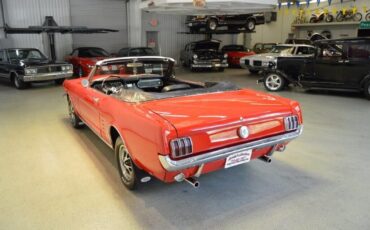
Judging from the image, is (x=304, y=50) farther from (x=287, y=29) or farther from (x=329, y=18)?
(x=287, y=29)

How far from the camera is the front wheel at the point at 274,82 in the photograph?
8.61 meters

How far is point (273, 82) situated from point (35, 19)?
36.3 feet

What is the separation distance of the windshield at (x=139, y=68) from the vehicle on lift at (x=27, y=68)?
19.2ft

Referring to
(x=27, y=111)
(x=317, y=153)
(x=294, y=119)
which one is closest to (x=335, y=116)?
(x=317, y=153)

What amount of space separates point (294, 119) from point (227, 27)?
1342cm

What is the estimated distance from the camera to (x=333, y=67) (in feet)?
24.8

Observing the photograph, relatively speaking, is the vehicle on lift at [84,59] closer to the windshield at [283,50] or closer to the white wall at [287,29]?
the windshield at [283,50]

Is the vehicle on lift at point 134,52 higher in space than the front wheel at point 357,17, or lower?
lower

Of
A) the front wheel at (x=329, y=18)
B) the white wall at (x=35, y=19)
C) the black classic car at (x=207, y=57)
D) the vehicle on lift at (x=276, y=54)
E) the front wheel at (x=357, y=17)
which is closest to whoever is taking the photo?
the vehicle on lift at (x=276, y=54)

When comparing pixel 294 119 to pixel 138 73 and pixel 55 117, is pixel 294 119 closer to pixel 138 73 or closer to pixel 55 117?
pixel 138 73

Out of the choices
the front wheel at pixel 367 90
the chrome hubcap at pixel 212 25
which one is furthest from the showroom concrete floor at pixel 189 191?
the chrome hubcap at pixel 212 25

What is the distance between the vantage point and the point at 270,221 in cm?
237

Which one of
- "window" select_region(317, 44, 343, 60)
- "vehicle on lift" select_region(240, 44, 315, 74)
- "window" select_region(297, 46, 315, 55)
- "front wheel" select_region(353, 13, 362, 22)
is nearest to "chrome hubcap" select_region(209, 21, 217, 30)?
"vehicle on lift" select_region(240, 44, 315, 74)

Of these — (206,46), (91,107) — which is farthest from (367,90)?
(206,46)
